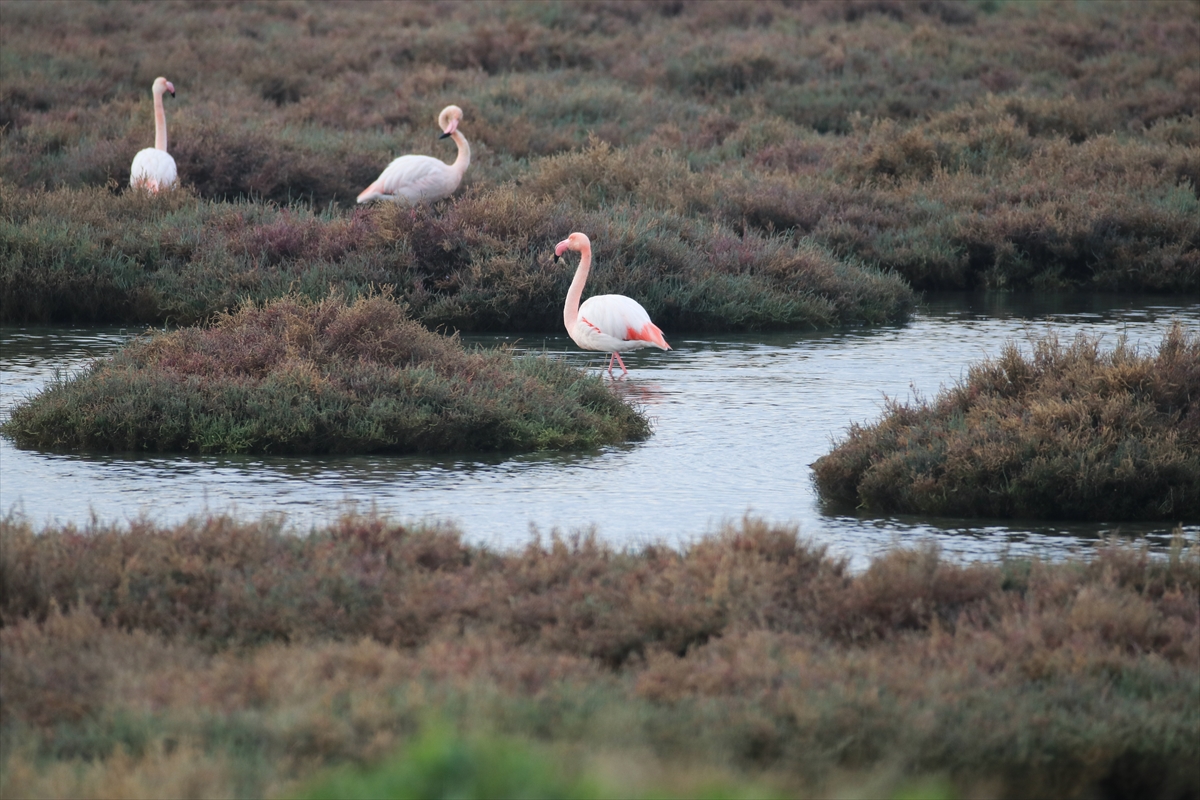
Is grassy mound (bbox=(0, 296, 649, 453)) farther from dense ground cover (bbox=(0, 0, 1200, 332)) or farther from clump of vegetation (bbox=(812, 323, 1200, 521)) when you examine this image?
dense ground cover (bbox=(0, 0, 1200, 332))

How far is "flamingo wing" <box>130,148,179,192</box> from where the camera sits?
57.1 feet

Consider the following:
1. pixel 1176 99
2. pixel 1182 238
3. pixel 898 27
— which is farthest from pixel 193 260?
pixel 898 27

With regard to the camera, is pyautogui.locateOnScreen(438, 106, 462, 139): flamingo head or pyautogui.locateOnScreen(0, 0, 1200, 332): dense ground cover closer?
pyautogui.locateOnScreen(0, 0, 1200, 332): dense ground cover

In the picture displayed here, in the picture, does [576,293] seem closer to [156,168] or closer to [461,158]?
[461,158]

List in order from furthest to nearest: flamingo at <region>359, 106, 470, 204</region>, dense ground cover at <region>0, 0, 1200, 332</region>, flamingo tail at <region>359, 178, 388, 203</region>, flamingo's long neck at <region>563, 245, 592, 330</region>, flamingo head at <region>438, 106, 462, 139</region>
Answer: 1. flamingo head at <region>438, 106, 462, 139</region>
2. flamingo tail at <region>359, 178, 388, 203</region>
3. flamingo at <region>359, 106, 470, 204</region>
4. dense ground cover at <region>0, 0, 1200, 332</region>
5. flamingo's long neck at <region>563, 245, 592, 330</region>

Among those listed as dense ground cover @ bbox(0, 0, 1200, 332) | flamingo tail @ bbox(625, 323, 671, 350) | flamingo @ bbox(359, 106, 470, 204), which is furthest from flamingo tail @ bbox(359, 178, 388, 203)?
flamingo tail @ bbox(625, 323, 671, 350)

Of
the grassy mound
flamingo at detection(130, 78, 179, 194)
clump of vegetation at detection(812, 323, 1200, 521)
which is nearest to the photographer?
clump of vegetation at detection(812, 323, 1200, 521)

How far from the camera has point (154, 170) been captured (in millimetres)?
17578

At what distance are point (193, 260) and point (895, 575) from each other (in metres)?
11.0

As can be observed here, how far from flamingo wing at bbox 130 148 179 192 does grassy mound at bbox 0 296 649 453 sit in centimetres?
726

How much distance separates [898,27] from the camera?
3228cm

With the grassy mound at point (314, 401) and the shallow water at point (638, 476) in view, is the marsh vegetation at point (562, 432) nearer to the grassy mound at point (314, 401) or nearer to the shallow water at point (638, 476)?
the grassy mound at point (314, 401)

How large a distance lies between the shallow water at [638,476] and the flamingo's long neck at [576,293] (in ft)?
2.31

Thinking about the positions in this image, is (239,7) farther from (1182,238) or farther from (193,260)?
(1182,238)
